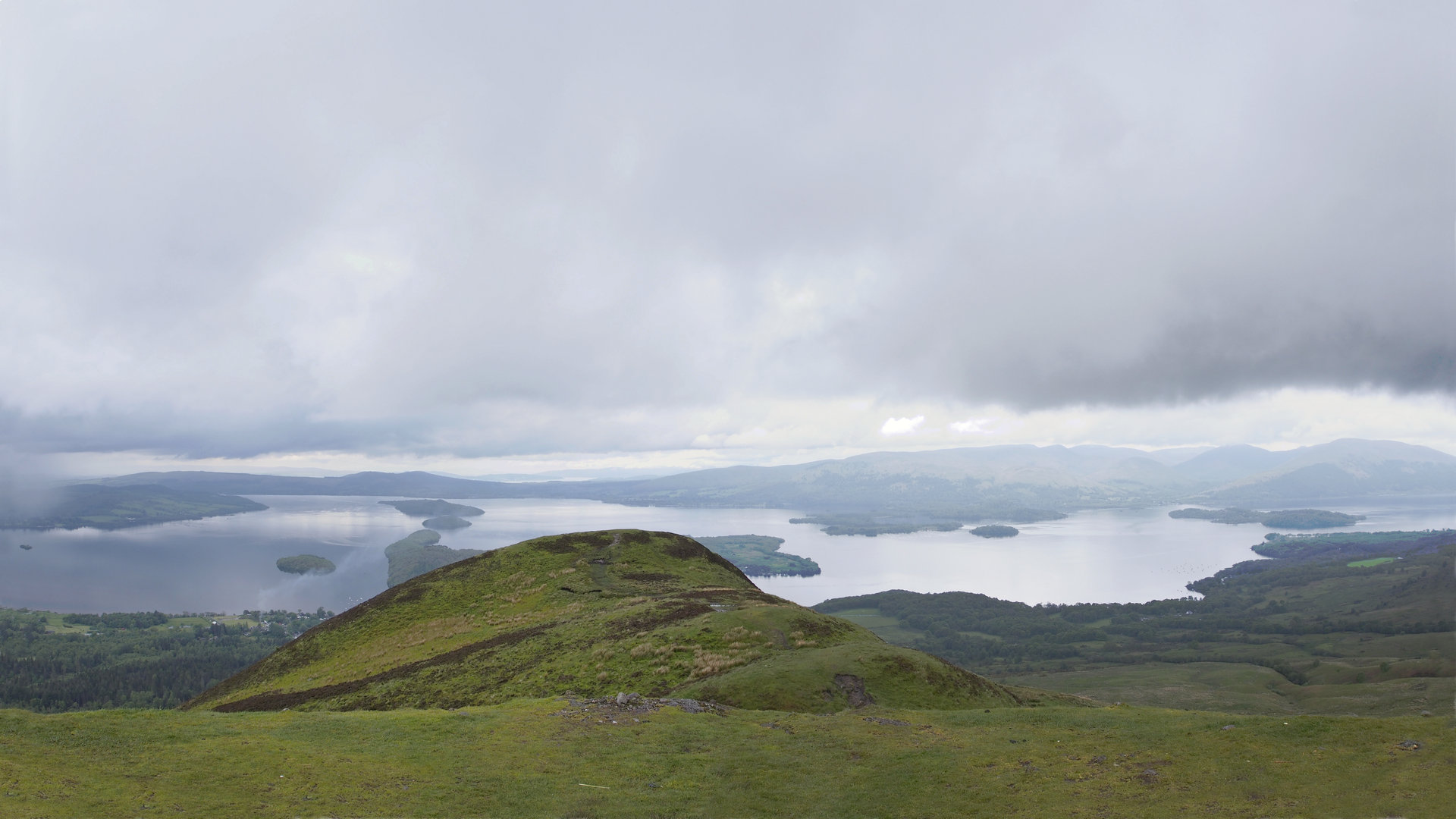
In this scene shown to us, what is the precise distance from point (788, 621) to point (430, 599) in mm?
50552

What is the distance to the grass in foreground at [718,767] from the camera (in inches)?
887

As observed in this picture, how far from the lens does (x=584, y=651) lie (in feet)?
170

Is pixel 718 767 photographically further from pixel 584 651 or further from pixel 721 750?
pixel 584 651

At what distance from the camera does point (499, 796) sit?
25641mm

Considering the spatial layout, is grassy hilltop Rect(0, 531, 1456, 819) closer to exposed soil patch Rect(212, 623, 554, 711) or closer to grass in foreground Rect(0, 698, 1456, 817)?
grass in foreground Rect(0, 698, 1456, 817)

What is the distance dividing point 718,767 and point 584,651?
25.2 metres

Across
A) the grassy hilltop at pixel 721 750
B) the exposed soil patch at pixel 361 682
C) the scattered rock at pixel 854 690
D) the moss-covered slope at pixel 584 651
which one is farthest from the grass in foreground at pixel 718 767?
the exposed soil patch at pixel 361 682

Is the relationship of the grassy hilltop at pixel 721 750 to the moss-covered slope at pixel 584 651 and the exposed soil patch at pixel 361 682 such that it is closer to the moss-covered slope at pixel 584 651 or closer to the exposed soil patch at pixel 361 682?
the moss-covered slope at pixel 584 651

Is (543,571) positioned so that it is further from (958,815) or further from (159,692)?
(159,692)

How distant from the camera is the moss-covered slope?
43094 millimetres

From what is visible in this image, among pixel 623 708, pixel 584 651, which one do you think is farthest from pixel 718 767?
pixel 584 651

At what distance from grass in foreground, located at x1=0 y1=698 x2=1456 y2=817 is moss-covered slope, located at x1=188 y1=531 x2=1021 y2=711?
8.06m

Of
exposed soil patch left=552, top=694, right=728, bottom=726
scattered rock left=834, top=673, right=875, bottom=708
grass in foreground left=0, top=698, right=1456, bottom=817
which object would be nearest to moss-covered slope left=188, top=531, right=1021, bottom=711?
scattered rock left=834, top=673, right=875, bottom=708

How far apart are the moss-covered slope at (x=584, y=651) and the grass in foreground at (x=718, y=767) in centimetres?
806
